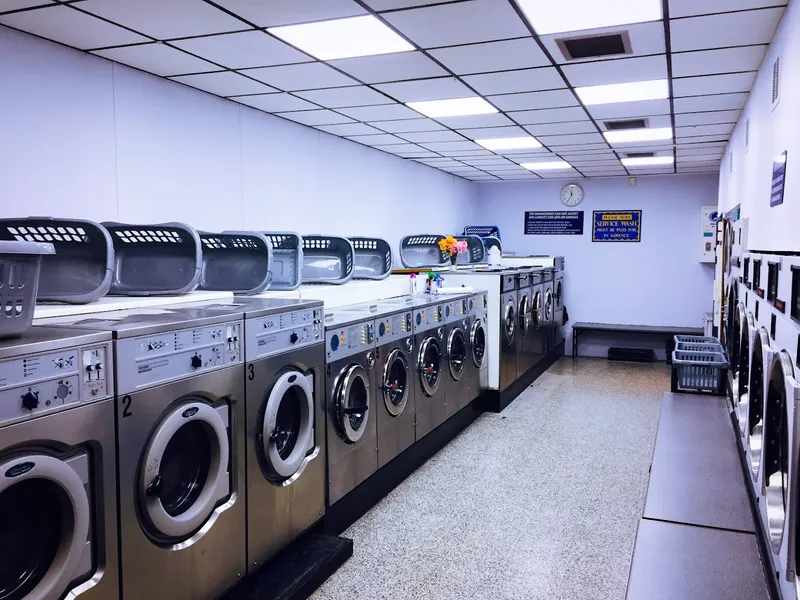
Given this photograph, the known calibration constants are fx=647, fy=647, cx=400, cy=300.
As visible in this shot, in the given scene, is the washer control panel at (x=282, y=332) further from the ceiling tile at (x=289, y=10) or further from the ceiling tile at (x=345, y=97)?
the ceiling tile at (x=345, y=97)

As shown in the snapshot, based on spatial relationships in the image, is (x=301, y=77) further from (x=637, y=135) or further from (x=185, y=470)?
(x=637, y=135)

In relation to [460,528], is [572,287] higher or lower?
higher

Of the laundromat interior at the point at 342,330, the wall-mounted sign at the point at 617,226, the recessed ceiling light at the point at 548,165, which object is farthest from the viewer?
the wall-mounted sign at the point at 617,226

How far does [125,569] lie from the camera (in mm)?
2002

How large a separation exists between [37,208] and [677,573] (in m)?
3.49

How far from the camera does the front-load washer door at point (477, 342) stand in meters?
5.46

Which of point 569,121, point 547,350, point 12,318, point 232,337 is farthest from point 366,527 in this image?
point 547,350

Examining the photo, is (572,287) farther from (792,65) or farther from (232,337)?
(232,337)

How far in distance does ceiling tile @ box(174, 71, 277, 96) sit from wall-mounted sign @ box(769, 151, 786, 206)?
3.16 metres

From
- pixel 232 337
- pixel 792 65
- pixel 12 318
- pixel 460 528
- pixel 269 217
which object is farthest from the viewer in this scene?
pixel 269 217

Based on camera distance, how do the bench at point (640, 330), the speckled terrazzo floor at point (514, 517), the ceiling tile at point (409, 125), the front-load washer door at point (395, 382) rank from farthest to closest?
1. the bench at point (640, 330)
2. the ceiling tile at point (409, 125)
3. the front-load washer door at point (395, 382)
4. the speckled terrazzo floor at point (514, 517)

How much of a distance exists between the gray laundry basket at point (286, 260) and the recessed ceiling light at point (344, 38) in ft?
3.59

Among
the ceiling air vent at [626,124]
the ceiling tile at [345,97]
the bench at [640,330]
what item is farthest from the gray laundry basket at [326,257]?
the bench at [640,330]

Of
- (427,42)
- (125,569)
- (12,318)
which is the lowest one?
(125,569)
